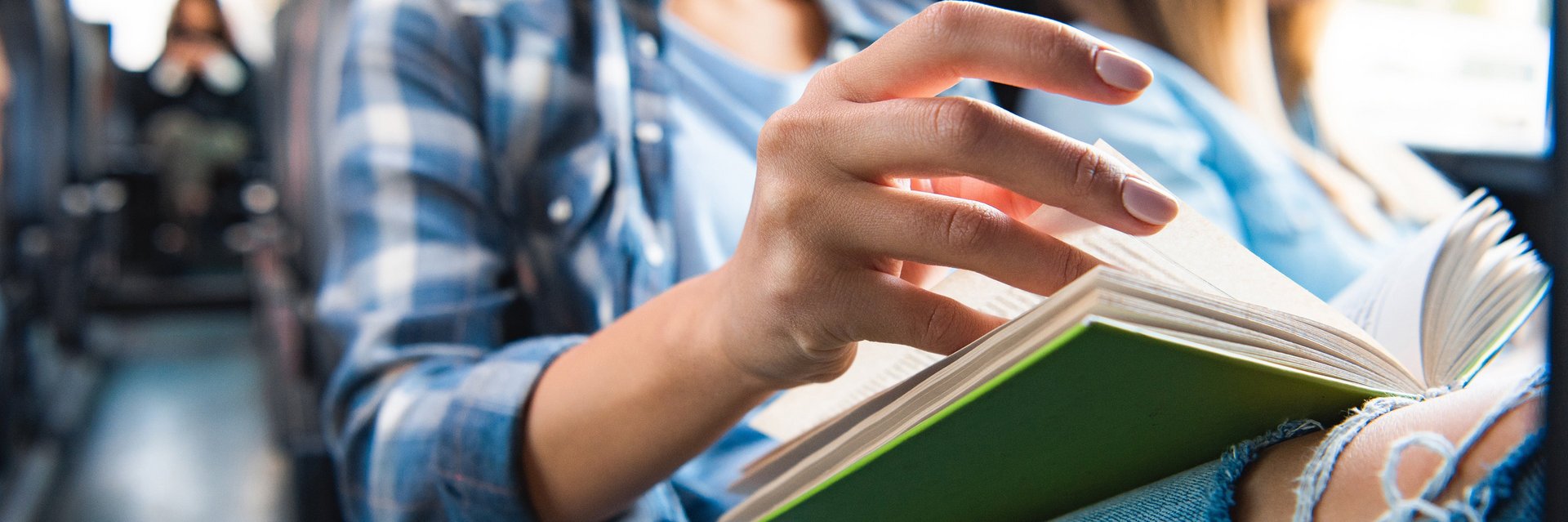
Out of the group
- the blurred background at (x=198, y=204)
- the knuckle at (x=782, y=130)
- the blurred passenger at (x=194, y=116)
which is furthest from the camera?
the blurred passenger at (x=194, y=116)

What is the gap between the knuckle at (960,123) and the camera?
0.82ft

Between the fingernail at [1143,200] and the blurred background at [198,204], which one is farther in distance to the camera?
the blurred background at [198,204]

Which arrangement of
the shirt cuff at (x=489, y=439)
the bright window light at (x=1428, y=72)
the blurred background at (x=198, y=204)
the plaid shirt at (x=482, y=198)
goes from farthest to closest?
the bright window light at (x=1428, y=72) → the blurred background at (x=198, y=204) → the plaid shirt at (x=482, y=198) → the shirt cuff at (x=489, y=439)

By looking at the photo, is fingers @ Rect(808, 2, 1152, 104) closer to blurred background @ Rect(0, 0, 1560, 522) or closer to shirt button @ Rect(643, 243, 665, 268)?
blurred background @ Rect(0, 0, 1560, 522)

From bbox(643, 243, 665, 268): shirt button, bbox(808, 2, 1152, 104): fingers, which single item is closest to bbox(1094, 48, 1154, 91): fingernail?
bbox(808, 2, 1152, 104): fingers

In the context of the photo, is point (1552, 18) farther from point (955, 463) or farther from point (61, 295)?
point (61, 295)

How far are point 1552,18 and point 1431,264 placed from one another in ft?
0.58

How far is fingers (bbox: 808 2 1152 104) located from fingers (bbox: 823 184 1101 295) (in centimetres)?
3

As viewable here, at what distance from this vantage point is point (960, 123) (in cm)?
25

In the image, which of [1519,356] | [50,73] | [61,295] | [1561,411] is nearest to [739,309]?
[1561,411]

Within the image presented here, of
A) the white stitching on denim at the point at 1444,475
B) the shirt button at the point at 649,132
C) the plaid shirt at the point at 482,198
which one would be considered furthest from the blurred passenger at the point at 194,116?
the white stitching on denim at the point at 1444,475

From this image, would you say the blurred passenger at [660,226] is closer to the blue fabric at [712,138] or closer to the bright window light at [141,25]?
the blue fabric at [712,138]

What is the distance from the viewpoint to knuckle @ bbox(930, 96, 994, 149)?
25 cm

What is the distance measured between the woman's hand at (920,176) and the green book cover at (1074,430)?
43 mm
